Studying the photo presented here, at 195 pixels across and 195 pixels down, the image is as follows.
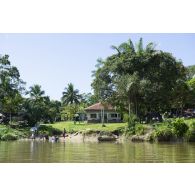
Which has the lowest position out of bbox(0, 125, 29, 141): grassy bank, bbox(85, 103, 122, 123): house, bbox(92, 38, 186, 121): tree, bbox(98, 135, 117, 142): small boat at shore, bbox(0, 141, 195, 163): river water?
bbox(0, 141, 195, 163): river water

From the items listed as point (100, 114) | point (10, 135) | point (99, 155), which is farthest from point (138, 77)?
point (99, 155)

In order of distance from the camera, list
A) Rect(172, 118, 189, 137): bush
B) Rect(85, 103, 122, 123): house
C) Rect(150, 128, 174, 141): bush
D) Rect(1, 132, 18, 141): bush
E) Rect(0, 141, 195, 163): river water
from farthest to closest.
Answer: Rect(85, 103, 122, 123): house → Rect(1, 132, 18, 141): bush → Rect(150, 128, 174, 141): bush → Rect(172, 118, 189, 137): bush → Rect(0, 141, 195, 163): river water

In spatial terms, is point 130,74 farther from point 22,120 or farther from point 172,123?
point 22,120

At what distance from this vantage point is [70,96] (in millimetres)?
67438

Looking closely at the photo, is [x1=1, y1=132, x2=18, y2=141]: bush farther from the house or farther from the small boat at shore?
the house

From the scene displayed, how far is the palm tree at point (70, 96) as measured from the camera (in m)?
67.4

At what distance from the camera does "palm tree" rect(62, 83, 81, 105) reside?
67438mm

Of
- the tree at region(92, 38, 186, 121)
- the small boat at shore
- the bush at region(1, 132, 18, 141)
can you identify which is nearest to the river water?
the small boat at shore

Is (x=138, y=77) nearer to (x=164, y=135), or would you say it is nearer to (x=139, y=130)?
(x=139, y=130)
